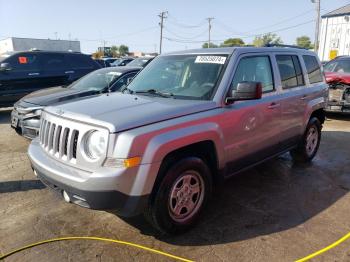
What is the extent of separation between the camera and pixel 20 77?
9.67 metres

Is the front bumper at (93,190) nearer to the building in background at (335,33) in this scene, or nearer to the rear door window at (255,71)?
the rear door window at (255,71)

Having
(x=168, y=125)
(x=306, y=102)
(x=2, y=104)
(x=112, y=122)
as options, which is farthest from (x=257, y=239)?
(x=2, y=104)

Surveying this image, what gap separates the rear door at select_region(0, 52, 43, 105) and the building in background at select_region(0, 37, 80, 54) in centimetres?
5535

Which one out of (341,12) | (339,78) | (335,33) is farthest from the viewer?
(335,33)

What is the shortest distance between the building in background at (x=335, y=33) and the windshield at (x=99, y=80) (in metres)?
34.2

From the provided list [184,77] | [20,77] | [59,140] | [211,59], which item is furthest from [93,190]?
[20,77]

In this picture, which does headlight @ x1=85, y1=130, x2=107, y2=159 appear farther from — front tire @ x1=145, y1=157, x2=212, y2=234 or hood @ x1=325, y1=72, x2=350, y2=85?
hood @ x1=325, y1=72, x2=350, y2=85

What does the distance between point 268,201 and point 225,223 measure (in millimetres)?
856

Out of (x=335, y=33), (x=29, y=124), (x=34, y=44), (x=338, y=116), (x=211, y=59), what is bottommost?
(x=338, y=116)

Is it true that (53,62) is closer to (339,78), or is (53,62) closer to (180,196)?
(180,196)

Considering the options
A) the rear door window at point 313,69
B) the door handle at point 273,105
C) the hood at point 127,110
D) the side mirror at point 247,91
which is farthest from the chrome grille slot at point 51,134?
the rear door window at point 313,69

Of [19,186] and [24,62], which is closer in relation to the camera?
[19,186]

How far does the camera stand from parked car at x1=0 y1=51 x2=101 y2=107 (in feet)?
31.2

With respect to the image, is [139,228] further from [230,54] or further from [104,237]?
[230,54]
